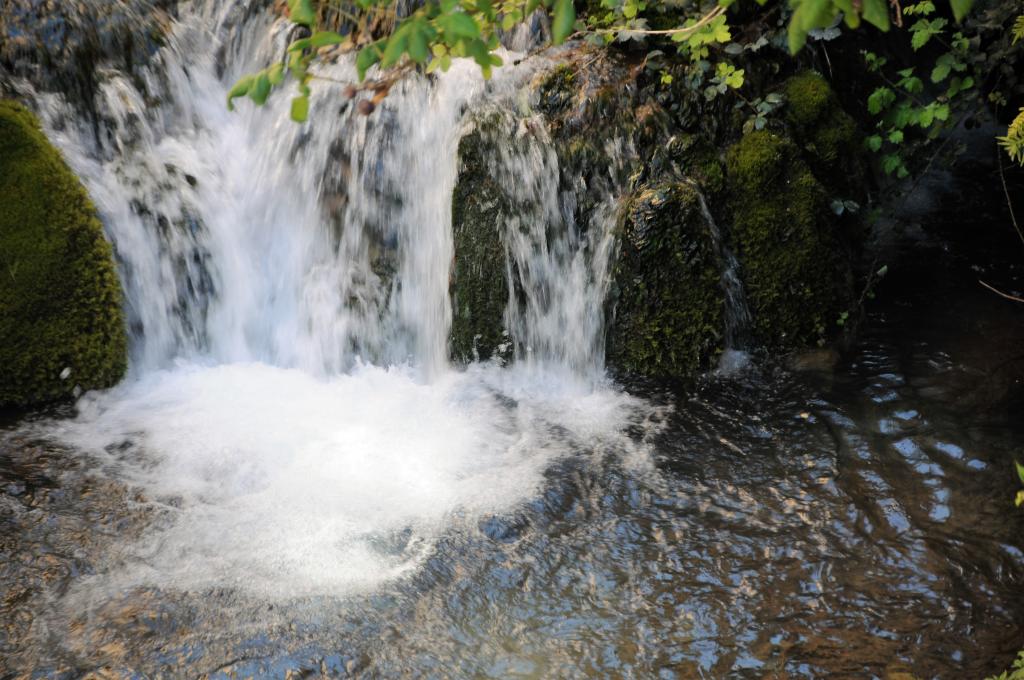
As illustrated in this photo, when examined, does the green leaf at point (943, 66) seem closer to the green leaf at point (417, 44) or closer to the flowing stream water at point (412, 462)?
the flowing stream water at point (412, 462)

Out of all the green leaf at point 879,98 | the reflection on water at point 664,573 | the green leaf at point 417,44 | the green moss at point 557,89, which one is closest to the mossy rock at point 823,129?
the green leaf at point 879,98

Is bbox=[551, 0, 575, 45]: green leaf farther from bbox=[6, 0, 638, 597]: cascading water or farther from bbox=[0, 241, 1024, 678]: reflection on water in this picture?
bbox=[6, 0, 638, 597]: cascading water

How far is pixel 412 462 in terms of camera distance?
4.29m

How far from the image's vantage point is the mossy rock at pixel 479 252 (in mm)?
5164

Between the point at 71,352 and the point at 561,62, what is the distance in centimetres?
357

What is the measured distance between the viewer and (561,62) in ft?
17.6

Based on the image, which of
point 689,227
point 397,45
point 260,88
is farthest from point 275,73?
point 689,227

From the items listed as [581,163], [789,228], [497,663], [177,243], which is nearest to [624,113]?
[581,163]

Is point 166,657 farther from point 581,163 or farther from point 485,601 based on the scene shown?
point 581,163

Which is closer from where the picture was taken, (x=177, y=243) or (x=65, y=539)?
(x=65, y=539)

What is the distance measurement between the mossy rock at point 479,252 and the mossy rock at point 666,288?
74 cm

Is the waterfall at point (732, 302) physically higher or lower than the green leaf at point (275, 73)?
lower

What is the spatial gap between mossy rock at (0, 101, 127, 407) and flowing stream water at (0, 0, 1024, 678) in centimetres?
21

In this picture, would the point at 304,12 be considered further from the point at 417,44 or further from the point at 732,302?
the point at 732,302
